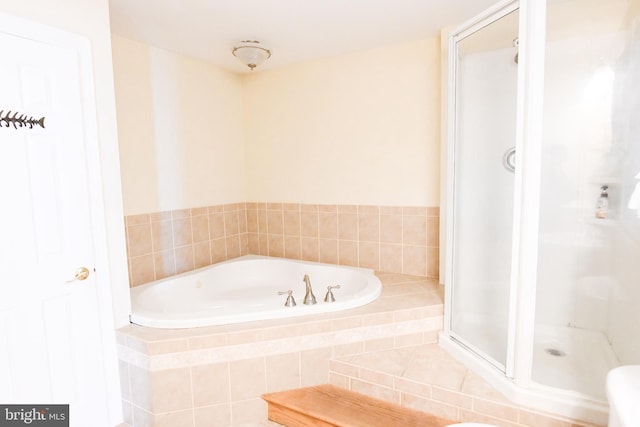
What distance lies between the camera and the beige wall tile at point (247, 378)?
76.9 inches

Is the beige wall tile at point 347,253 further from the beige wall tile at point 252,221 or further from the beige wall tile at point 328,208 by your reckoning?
the beige wall tile at point 252,221

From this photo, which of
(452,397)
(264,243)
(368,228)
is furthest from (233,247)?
(452,397)

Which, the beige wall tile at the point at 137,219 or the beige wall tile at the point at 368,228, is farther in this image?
the beige wall tile at the point at 368,228

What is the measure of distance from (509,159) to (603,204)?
59 centimetres

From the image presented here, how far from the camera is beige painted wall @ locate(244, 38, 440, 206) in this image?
2.84 metres

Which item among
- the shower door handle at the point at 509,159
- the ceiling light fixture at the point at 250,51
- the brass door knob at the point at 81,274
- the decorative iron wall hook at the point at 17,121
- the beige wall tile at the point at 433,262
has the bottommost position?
the beige wall tile at the point at 433,262

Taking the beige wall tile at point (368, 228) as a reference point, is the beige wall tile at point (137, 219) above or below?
above

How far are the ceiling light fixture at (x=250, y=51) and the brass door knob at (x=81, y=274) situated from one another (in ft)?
5.96

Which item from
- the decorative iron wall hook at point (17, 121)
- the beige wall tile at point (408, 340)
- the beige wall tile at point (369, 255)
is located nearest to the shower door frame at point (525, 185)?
the beige wall tile at point (408, 340)

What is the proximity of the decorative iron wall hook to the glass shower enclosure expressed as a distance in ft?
7.14

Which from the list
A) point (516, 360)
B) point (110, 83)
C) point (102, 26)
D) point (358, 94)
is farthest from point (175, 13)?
point (516, 360)

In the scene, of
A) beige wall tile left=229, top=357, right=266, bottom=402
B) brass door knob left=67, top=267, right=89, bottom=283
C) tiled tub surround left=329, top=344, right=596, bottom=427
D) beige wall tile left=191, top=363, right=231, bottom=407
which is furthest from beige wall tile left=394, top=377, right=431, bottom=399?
brass door knob left=67, top=267, right=89, bottom=283

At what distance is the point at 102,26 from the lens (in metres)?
1.88

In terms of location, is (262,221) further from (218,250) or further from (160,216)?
(160,216)
